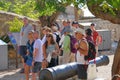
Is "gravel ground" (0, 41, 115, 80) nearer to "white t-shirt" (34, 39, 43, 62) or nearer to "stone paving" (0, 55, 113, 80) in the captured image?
"stone paving" (0, 55, 113, 80)

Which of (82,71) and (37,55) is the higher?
(37,55)

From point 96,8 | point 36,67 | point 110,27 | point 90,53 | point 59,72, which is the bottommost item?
point 110,27

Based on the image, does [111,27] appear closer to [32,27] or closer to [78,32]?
[32,27]

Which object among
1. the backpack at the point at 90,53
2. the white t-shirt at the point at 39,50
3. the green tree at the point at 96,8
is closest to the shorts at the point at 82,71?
the backpack at the point at 90,53

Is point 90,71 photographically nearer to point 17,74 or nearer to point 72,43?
point 72,43

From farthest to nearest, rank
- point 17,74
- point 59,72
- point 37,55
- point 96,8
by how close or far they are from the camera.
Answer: point 17,74 < point 37,55 < point 59,72 < point 96,8

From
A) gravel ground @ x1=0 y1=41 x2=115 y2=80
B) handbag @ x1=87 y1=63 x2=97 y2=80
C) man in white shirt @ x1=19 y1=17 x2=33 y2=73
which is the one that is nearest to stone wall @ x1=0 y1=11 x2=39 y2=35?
gravel ground @ x1=0 y1=41 x2=115 y2=80

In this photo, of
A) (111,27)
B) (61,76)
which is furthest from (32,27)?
(111,27)

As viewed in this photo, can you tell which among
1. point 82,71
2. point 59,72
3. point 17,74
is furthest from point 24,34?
Result: point 82,71

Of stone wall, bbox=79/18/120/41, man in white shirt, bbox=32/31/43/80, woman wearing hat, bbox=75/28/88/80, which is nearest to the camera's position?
woman wearing hat, bbox=75/28/88/80

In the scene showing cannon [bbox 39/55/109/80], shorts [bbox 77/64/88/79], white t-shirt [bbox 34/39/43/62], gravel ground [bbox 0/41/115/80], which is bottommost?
gravel ground [bbox 0/41/115/80]

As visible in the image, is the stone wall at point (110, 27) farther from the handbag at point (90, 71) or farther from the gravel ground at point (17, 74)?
the handbag at point (90, 71)

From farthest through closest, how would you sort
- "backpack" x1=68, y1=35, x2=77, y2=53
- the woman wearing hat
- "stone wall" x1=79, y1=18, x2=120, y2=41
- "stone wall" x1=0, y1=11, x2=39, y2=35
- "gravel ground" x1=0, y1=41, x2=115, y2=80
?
1. "stone wall" x1=79, y1=18, x2=120, y2=41
2. "stone wall" x1=0, y1=11, x2=39, y2=35
3. "gravel ground" x1=0, y1=41, x2=115, y2=80
4. "backpack" x1=68, y1=35, x2=77, y2=53
5. the woman wearing hat

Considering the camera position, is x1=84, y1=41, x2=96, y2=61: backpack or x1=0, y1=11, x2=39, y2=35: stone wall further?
x1=0, y1=11, x2=39, y2=35: stone wall
